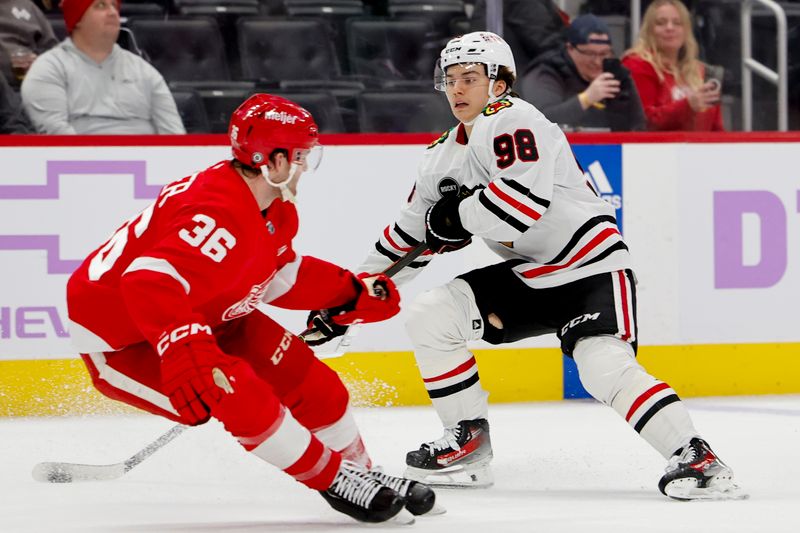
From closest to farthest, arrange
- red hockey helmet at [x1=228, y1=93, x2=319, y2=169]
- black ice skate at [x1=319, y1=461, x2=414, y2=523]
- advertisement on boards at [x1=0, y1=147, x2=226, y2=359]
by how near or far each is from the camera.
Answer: black ice skate at [x1=319, y1=461, x2=414, y2=523] < red hockey helmet at [x1=228, y1=93, x2=319, y2=169] < advertisement on boards at [x1=0, y1=147, x2=226, y2=359]

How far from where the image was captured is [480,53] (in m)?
3.35

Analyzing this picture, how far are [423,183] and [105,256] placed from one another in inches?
41.1

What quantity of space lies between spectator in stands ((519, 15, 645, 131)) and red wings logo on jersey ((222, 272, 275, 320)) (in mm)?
2274

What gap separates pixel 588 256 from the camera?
3289 mm

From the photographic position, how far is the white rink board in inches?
174

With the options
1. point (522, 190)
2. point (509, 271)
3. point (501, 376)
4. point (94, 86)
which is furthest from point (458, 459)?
point (94, 86)

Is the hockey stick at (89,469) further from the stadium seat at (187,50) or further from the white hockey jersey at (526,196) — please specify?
the stadium seat at (187,50)

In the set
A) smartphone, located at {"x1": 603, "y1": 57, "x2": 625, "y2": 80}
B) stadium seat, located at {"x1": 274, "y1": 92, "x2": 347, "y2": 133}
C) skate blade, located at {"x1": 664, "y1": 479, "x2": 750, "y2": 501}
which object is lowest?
skate blade, located at {"x1": 664, "y1": 479, "x2": 750, "y2": 501}

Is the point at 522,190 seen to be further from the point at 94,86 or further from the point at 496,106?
the point at 94,86

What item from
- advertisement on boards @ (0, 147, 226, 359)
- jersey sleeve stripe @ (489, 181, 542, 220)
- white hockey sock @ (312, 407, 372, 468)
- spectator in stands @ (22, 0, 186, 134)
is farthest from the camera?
spectator in stands @ (22, 0, 186, 134)

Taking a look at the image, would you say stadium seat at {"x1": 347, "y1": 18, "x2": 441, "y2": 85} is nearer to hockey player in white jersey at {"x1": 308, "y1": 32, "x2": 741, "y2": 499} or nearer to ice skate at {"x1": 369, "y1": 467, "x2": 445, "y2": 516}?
hockey player in white jersey at {"x1": 308, "y1": 32, "x2": 741, "y2": 499}

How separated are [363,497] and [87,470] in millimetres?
1036

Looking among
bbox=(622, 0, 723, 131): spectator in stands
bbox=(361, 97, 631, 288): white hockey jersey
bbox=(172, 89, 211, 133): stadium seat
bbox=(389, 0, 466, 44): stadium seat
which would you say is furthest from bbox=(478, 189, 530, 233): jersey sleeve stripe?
bbox=(389, 0, 466, 44): stadium seat

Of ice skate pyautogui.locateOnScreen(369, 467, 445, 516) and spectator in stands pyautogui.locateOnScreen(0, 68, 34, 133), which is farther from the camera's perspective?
spectator in stands pyautogui.locateOnScreen(0, 68, 34, 133)
